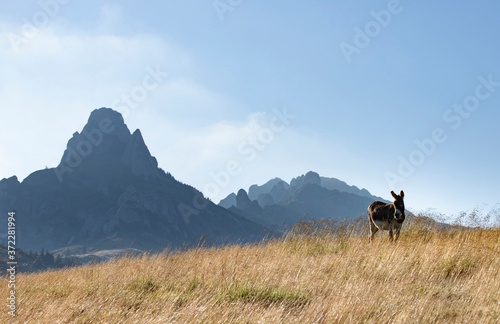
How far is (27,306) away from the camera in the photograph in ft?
18.9

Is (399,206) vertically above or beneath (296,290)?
above

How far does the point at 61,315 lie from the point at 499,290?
21.0ft

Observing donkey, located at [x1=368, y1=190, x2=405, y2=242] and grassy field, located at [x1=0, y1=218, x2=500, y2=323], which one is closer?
grassy field, located at [x1=0, y1=218, x2=500, y2=323]

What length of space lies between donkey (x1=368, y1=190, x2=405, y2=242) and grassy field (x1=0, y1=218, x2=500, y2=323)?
1042 mm

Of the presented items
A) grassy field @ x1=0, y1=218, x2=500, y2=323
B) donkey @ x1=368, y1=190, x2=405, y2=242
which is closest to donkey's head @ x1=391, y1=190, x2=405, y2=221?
donkey @ x1=368, y1=190, x2=405, y2=242

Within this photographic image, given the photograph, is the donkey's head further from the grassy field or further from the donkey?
the grassy field

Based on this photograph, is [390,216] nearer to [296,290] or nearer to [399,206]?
[399,206]

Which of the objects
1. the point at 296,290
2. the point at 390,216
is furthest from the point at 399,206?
the point at 296,290

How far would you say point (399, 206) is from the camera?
32.9 feet

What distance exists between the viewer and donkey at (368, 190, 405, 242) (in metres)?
9.88

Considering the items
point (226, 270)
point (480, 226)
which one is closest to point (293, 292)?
point (226, 270)

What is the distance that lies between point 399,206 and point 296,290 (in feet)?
18.9

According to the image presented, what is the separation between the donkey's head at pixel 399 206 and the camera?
9.72 m

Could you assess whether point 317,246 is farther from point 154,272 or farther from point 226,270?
point 154,272
